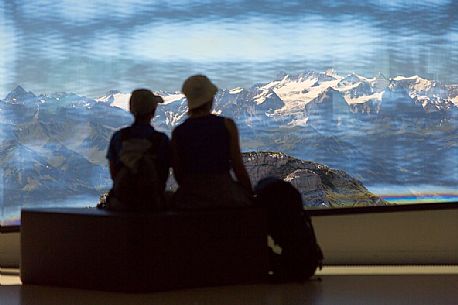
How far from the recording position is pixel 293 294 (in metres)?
5.11

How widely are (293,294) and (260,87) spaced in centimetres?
299

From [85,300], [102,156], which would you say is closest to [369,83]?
[102,156]

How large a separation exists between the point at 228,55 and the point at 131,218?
2967 mm

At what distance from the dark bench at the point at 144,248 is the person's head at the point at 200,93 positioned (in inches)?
23.2

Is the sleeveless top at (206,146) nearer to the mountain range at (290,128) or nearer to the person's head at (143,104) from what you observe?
the person's head at (143,104)

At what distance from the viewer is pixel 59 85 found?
796 cm

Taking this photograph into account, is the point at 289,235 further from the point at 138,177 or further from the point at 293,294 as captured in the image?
the point at 138,177

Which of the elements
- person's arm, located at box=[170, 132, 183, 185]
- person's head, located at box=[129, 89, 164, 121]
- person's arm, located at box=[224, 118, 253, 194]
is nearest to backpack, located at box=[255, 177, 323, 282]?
person's arm, located at box=[224, 118, 253, 194]

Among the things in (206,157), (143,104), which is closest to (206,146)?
(206,157)

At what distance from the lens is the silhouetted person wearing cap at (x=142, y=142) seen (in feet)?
17.9

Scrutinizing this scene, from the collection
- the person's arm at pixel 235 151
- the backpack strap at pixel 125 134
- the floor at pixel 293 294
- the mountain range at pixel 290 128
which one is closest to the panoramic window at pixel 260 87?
the mountain range at pixel 290 128

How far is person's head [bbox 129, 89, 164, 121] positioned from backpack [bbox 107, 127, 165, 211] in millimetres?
133

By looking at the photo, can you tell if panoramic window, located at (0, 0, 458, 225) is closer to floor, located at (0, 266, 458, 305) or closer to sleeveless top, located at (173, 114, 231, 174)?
floor, located at (0, 266, 458, 305)

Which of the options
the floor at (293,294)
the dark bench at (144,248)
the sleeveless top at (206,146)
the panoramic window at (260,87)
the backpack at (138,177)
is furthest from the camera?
the panoramic window at (260,87)
